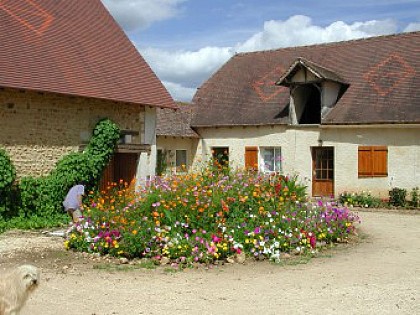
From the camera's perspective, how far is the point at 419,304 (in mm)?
6195

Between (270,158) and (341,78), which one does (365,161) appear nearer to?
(341,78)

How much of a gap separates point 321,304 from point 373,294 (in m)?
0.84

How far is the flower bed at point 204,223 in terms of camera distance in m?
8.50

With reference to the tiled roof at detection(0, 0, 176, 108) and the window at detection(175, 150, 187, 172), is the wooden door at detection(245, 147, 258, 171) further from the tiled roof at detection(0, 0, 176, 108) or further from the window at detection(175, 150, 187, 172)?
the tiled roof at detection(0, 0, 176, 108)

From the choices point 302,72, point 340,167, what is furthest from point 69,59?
point 340,167

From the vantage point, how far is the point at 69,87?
12.8m

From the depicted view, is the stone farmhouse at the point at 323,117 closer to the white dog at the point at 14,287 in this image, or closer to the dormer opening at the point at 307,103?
the dormer opening at the point at 307,103

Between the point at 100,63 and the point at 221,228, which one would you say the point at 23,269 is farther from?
the point at 100,63

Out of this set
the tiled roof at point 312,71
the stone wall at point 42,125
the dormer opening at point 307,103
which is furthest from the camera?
the dormer opening at point 307,103

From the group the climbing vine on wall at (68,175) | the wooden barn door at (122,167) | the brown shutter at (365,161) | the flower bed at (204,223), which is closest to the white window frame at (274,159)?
the brown shutter at (365,161)

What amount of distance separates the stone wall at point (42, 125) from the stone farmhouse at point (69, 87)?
0.07 ft

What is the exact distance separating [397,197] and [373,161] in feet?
4.66

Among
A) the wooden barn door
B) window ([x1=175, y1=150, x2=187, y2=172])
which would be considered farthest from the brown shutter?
the wooden barn door

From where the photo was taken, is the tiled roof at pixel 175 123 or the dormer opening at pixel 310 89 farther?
the tiled roof at pixel 175 123
